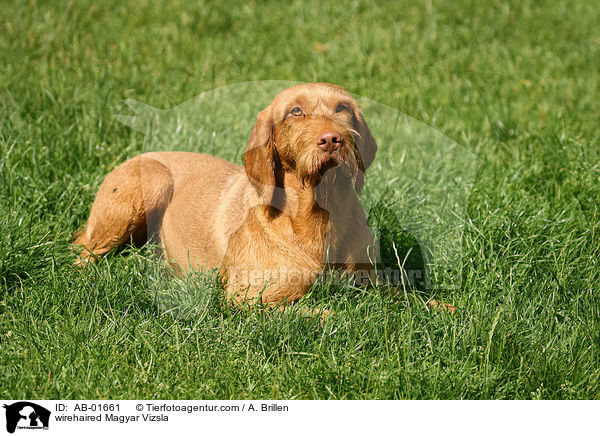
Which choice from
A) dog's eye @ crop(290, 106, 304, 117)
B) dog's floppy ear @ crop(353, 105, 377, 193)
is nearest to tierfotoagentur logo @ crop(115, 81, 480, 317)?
dog's floppy ear @ crop(353, 105, 377, 193)

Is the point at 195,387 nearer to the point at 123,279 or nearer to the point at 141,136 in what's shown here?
the point at 123,279

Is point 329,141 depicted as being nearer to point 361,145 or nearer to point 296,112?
point 296,112

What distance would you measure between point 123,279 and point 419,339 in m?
1.75

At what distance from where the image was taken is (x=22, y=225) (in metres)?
4.30

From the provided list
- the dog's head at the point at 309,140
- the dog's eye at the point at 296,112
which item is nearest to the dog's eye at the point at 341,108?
the dog's head at the point at 309,140

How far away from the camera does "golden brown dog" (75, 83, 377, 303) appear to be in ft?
11.2

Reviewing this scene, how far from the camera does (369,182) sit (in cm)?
505

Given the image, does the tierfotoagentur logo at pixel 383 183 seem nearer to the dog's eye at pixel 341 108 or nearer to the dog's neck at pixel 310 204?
the dog's neck at pixel 310 204

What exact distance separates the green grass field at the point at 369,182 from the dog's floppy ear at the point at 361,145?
2.16 ft

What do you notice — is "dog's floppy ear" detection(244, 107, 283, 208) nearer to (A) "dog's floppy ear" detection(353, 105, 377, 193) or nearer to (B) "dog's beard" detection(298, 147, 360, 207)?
(B) "dog's beard" detection(298, 147, 360, 207)
